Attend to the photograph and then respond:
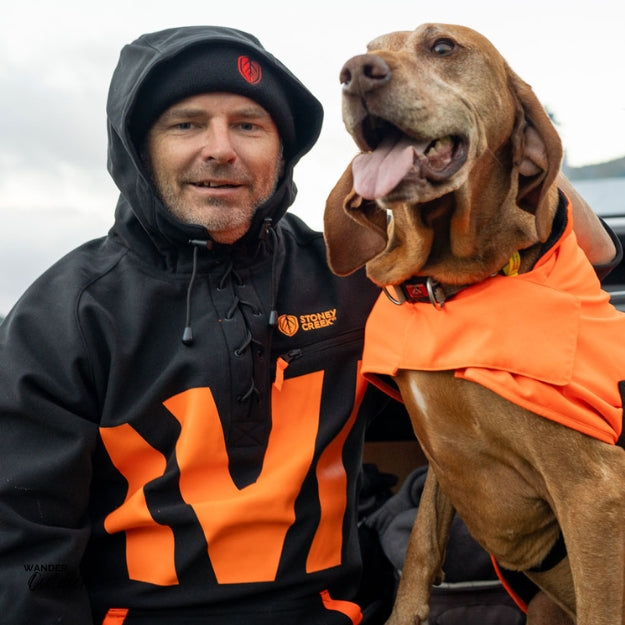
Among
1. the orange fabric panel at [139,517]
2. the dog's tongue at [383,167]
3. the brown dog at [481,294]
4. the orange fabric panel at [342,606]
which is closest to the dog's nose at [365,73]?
the brown dog at [481,294]

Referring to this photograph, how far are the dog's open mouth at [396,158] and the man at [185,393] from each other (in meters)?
0.54

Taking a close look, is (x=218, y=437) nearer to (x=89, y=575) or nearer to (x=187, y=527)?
(x=187, y=527)

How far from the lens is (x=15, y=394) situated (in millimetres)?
2234

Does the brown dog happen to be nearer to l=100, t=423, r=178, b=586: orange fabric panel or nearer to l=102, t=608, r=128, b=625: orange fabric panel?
l=100, t=423, r=178, b=586: orange fabric panel

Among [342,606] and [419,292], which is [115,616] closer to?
[342,606]

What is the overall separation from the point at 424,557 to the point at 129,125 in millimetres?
1509

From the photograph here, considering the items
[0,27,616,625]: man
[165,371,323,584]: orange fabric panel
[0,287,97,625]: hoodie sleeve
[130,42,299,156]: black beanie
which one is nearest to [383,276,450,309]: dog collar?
[0,27,616,625]: man

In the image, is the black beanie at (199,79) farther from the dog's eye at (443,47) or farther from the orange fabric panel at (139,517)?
the orange fabric panel at (139,517)

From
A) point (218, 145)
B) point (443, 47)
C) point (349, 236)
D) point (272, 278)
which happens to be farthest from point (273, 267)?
point (443, 47)

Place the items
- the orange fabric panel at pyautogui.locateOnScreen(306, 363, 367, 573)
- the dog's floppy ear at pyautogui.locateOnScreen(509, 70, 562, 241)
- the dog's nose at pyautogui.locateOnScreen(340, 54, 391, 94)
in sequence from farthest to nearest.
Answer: the orange fabric panel at pyautogui.locateOnScreen(306, 363, 367, 573), the dog's floppy ear at pyautogui.locateOnScreen(509, 70, 562, 241), the dog's nose at pyautogui.locateOnScreen(340, 54, 391, 94)

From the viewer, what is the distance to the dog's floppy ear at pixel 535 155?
2.12 metres

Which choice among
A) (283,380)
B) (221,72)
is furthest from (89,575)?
(221,72)

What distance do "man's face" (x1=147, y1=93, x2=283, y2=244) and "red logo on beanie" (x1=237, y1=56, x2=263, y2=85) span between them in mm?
60

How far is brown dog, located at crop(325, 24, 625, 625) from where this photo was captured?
200 cm
